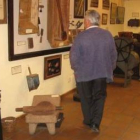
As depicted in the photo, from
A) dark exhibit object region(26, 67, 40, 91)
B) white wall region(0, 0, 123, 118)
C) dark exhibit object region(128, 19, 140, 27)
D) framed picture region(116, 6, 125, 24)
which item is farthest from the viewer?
dark exhibit object region(128, 19, 140, 27)

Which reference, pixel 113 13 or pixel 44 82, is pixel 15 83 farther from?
pixel 113 13

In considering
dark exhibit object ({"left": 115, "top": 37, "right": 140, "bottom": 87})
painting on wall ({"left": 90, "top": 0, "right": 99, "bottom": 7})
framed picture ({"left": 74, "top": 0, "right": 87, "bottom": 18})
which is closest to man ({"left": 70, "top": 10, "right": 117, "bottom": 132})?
framed picture ({"left": 74, "top": 0, "right": 87, "bottom": 18})

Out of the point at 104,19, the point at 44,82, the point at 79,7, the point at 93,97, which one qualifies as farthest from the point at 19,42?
the point at 104,19

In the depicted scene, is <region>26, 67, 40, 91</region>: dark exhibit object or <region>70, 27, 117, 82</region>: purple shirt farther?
<region>26, 67, 40, 91</region>: dark exhibit object

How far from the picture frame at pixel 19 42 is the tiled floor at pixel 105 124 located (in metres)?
0.89

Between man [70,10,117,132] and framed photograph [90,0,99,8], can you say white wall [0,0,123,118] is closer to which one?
man [70,10,117,132]

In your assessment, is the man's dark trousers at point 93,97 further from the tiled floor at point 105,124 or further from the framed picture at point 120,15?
the framed picture at point 120,15

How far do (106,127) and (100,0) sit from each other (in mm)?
3286

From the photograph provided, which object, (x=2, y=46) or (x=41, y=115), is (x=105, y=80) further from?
(x=2, y=46)

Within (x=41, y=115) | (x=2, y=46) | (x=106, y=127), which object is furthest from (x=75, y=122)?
(x=2, y=46)

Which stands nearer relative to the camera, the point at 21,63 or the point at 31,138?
the point at 31,138

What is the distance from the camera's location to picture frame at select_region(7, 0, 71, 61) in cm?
315

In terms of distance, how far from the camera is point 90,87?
123 inches

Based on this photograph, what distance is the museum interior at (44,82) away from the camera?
311cm
